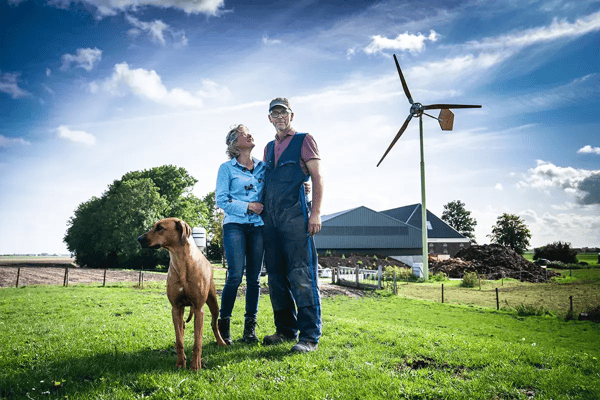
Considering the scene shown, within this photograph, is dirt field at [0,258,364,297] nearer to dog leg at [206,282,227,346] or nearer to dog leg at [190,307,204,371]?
dog leg at [206,282,227,346]

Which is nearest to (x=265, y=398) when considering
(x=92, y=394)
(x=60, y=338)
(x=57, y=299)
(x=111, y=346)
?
(x=92, y=394)

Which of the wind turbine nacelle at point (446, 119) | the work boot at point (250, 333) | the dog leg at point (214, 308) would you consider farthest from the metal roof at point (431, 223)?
the dog leg at point (214, 308)

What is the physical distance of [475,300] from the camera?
17578 millimetres

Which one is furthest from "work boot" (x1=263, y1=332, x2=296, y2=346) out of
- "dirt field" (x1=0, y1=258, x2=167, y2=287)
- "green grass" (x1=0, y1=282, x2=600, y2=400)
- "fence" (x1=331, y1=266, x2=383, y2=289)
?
"dirt field" (x1=0, y1=258, x2=167, y2=287)

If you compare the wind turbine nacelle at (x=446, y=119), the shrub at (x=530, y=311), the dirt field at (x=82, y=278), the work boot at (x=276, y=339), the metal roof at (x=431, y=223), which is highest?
the wind turbine nacelle at (x=446, y=119)

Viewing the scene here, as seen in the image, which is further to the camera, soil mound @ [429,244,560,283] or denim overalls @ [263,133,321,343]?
soil mound @ [429,244,560,283]

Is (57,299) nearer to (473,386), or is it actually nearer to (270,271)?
(270,271)

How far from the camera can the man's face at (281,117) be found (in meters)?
5.04

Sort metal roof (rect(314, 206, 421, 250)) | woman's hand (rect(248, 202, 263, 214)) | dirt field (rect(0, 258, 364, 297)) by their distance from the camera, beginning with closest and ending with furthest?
woman's hand (rect(248, 202, 263, 214))
dirt field (rect(0, 258, 364, 297))
metal roof (rect(314, 206, 421, 250))

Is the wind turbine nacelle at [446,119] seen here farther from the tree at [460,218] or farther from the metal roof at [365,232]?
the tree at [460,218]

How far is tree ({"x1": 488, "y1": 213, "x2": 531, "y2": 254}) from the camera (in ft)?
A: 238

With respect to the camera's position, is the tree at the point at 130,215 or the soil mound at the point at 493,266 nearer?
the soil mound at the point at 493,266

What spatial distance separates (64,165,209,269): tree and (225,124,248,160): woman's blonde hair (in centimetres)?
3397

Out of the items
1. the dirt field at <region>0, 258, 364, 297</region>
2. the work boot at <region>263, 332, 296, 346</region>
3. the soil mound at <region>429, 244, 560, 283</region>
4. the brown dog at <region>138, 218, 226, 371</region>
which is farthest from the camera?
the soil mound at <region>429, 244, 560, 283</region>
